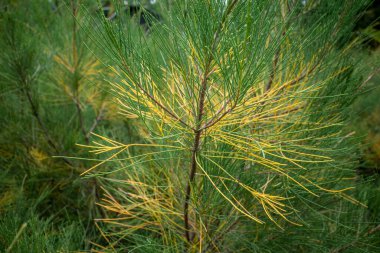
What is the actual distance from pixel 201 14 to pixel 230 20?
0.13ft

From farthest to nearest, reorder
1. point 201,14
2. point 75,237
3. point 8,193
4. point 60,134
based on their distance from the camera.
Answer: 1. point 60,134
2. point 8,193
3. point 75,237
4. point 201,14

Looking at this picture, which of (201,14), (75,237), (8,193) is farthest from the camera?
(8,193)

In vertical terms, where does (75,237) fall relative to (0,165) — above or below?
below

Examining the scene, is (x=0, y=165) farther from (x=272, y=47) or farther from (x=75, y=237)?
(x=272, y=47)

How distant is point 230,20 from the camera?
1.43 feet

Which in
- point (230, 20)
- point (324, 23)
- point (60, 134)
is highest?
point (324, 23)

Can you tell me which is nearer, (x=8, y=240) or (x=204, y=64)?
(x=204, y=64)

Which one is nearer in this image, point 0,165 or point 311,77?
point 311,77

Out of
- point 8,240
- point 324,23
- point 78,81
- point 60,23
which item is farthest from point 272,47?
point 60,23

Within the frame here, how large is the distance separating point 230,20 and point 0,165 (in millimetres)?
999

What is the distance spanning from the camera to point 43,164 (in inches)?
45.6

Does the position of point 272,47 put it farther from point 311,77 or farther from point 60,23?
point 60,23

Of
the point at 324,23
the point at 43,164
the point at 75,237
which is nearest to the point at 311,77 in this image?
the point at 324,23

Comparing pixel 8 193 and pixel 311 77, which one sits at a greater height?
pixel 311 77
